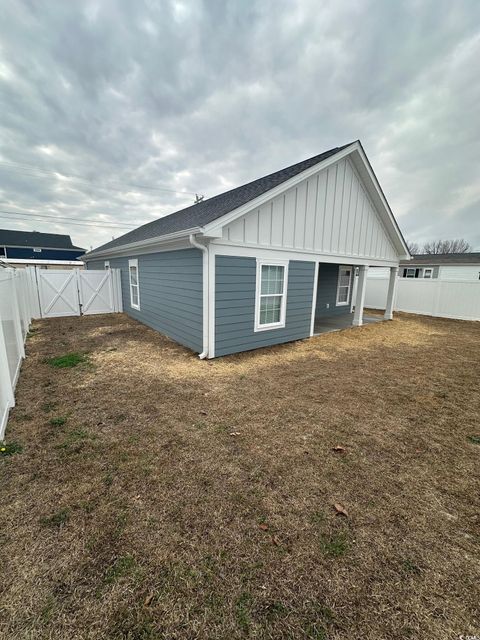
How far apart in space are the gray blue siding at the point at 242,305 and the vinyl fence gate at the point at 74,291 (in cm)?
825

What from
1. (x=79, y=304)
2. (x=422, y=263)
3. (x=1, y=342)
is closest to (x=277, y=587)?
(x=1, y=342)

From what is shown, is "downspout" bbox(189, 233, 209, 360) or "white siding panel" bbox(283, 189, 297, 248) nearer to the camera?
"downspout" bbox(189, 233, 209, 360)

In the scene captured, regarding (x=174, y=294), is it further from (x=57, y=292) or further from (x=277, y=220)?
(x=57, y=292)

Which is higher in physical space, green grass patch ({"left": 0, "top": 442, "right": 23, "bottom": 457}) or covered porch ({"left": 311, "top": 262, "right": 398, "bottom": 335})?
covered porch ({"left": 311, "top": 262, "right": 398, "bottom": 335})

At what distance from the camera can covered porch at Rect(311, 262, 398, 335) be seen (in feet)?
34.1

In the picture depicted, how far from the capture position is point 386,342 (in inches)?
320

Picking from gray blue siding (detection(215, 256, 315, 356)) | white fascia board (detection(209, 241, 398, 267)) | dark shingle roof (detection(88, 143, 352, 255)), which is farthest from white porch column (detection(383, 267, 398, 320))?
dark shingle roof (detection(88, 143, 352, 255))

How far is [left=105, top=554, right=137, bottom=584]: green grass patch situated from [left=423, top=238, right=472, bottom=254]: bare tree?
2882 inches

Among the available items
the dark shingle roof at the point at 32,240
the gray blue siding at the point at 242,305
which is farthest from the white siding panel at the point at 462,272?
the dark shingle roof at the point at 32,240

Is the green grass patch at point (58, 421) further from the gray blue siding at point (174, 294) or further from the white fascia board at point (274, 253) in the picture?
the white fascia board at point (274, 253)

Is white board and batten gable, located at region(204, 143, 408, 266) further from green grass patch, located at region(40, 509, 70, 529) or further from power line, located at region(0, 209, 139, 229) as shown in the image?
power line, located at region(0, 209, 139, 229)

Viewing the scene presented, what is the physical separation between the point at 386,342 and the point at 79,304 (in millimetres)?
12577

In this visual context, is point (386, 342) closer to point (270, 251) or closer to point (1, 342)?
point (270, 251)

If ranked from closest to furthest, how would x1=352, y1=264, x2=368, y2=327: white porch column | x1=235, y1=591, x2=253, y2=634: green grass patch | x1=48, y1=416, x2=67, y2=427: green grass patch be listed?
x1=235, y1=591, x2=253, y2=634: green grass patch < x1=48, y1=416, x2=67, y2=427: green grass patch < x1=352, y1=264, x2=368, y2=327: white porch column
